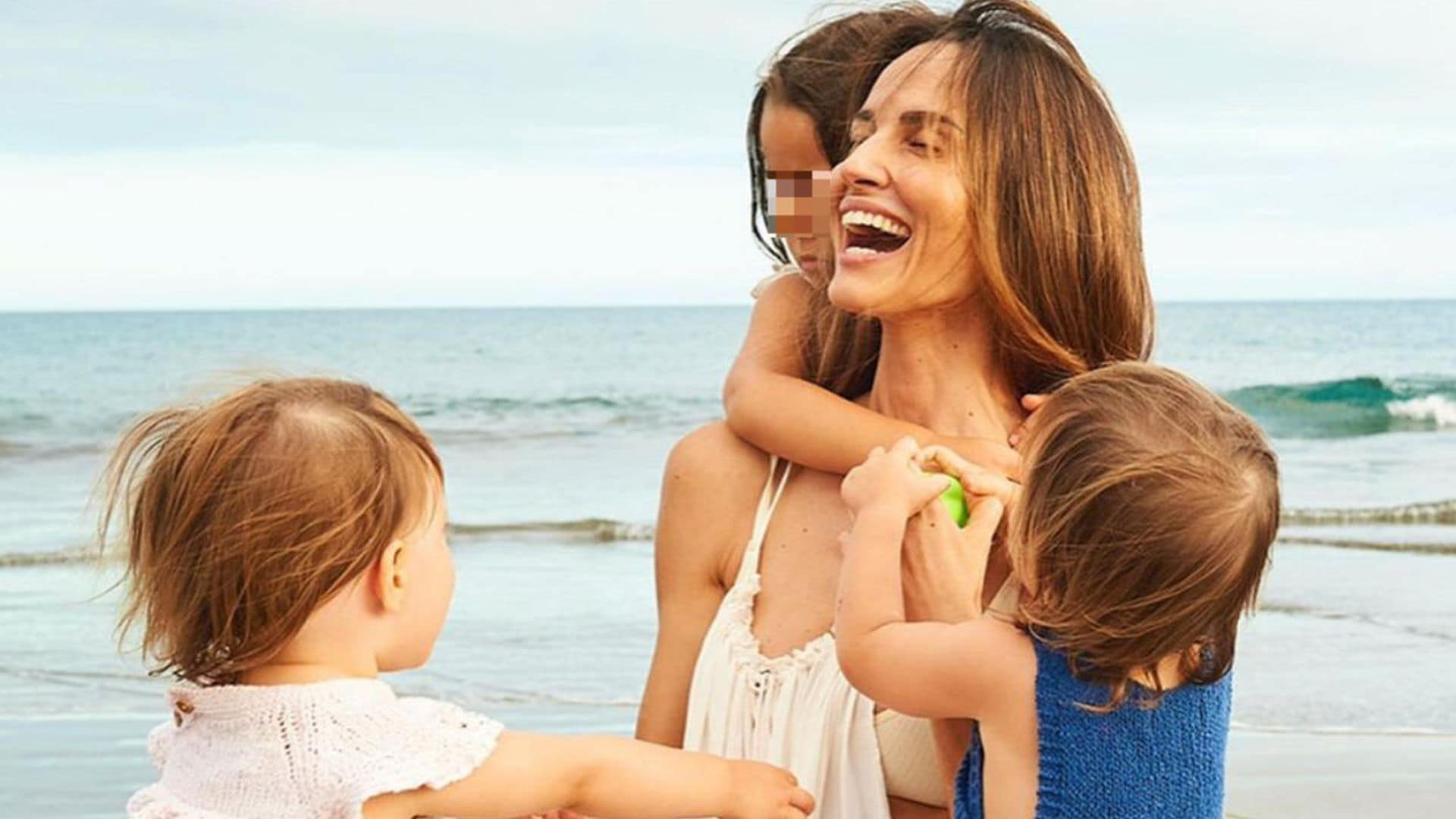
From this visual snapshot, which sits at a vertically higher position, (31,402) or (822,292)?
(822,292)

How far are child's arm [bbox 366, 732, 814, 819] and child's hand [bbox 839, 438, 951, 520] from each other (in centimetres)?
33

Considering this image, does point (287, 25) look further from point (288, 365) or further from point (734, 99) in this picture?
point (288, 365)

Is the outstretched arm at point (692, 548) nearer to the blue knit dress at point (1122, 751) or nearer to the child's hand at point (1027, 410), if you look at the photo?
the child's hand at point (1027, 410)

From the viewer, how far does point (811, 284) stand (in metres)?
2.97

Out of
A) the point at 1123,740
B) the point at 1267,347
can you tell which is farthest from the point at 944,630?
the point at 1267,347

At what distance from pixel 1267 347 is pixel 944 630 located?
1068 inches

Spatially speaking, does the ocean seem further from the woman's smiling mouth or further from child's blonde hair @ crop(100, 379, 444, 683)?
the woman's smiling mouth

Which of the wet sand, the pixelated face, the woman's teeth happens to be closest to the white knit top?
the woman's teeth

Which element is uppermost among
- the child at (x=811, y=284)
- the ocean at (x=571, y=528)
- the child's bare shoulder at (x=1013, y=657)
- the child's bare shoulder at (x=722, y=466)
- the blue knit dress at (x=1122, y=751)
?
the child at (x=811, y=284)

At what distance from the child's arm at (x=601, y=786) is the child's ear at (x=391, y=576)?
0.19 meters

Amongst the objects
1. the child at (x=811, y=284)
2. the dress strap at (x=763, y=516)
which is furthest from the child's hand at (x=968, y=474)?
the dress strap at (x=763, y=516)

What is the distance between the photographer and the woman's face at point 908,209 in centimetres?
249

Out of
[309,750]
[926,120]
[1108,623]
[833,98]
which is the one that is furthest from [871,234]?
[309,750]

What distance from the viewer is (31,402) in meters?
20.0
